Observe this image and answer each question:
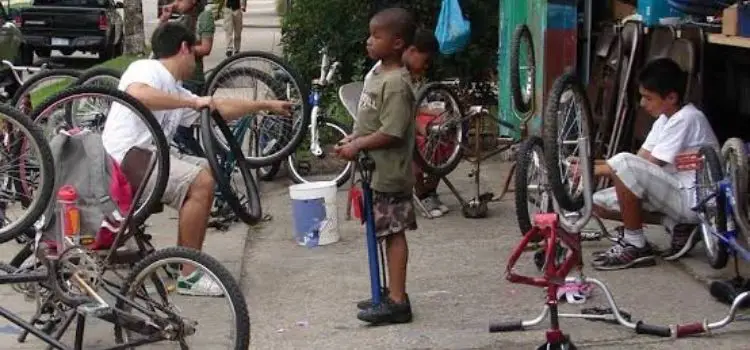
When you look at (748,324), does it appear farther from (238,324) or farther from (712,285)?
(238,324)

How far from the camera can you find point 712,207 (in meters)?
6.29

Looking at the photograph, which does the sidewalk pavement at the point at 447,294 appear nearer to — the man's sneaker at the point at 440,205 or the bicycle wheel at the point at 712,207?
the man's sneaker at the point at 440,205

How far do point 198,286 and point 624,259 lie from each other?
270 centimetres

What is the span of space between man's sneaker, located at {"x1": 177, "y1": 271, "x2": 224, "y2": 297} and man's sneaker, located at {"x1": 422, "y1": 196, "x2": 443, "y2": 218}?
2895mm

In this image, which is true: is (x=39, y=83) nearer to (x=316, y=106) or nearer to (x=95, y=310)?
(x=316, y=106)

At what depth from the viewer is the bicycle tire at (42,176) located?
539 cm

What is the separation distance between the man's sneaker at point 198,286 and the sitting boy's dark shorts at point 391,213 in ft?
3.23

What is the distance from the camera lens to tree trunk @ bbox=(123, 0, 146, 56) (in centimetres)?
1941

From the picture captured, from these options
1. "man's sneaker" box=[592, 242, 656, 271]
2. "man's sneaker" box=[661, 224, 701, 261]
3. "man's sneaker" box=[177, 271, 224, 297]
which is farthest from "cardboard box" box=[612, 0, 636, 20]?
"man's sneaker" box=[177, 271, 224, 297]

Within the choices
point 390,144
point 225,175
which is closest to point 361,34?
point 225,175

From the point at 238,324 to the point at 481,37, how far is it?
22.5 feet

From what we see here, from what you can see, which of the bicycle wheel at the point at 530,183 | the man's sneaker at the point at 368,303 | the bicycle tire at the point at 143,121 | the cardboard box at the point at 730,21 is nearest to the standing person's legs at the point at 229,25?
the bicycle wheel at the point at 530,183

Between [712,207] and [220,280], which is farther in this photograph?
[712,207]

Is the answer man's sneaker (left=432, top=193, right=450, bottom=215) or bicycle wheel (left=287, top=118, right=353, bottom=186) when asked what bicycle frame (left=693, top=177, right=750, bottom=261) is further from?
bicycle wheel (left=287, top=118, right=353, bottom=186)
